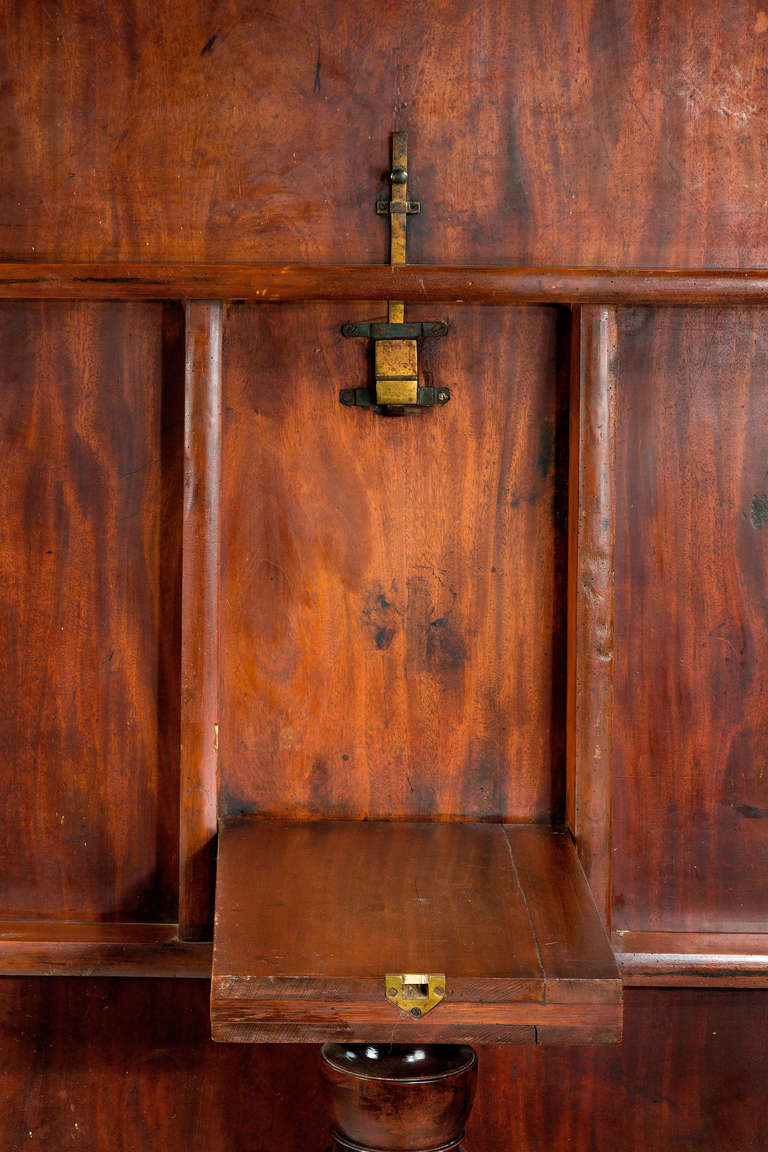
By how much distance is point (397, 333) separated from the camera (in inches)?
63.3

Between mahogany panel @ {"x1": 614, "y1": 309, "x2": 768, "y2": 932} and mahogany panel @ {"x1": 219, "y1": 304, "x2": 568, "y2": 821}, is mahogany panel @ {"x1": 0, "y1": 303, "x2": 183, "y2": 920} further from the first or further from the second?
mahogany panel @ {"x1": 614, "y1": 309, "x2": 768, "y2": 932}

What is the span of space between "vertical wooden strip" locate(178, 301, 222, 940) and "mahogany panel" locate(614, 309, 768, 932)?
0.71m

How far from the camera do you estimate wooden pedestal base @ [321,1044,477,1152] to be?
135cm

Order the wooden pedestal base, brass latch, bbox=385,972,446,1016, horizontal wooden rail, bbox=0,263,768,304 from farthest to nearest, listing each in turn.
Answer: horizontal wooden rail, bbox=0,263,768,304
the wooden pedestal base
brass latch, bbox=385,972,446,1016

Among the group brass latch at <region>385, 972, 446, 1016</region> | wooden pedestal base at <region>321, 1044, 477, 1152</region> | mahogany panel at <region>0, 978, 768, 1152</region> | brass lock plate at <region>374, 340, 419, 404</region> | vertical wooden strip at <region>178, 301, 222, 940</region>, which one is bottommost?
mahogany panel at <region>0, 978, 768, 1152</region>

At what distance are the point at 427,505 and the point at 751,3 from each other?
102 centimetres

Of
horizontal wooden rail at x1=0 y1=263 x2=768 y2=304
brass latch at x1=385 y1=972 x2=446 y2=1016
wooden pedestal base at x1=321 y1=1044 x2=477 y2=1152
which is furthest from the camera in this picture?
horizontal wooden rail at x1=0 y1=263 x2=768 y2=304

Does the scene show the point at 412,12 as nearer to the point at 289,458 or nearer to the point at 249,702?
the point at 289,458

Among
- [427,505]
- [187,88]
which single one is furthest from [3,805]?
[187,88]

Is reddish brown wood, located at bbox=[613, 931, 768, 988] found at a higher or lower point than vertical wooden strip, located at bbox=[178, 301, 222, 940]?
lower

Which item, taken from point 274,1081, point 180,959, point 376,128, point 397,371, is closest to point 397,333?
point 397,371

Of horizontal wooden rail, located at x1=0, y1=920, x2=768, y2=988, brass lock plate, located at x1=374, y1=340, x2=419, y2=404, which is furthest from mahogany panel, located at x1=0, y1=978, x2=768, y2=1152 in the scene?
brass lock plate, located at x1=374, y1=340, x2=419, y2=404

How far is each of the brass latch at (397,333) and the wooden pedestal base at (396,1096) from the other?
3.36 ft

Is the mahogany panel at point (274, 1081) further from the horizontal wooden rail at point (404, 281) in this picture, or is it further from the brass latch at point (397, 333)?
the horizontal wooden rail at point (404, 281)
